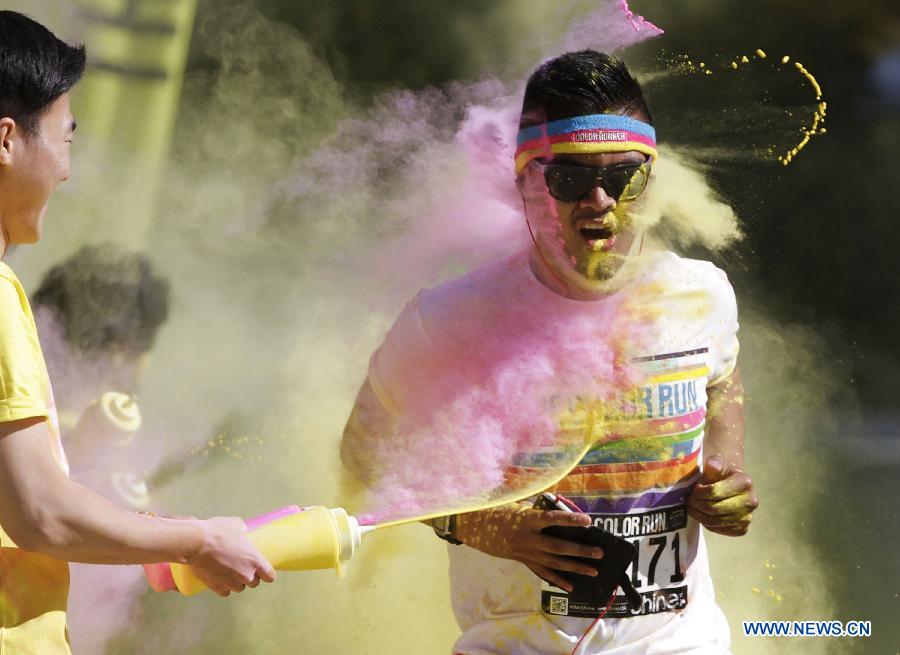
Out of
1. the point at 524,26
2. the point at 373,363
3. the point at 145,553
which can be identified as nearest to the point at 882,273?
the point at 524,26

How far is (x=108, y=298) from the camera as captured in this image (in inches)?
153

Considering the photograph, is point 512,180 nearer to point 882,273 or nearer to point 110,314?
point 110,314

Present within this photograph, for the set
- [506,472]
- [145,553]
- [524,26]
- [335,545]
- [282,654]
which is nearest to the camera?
[145,553]

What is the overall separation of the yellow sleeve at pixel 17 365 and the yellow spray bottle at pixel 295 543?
463mm

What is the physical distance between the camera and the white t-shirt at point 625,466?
2.66 meters

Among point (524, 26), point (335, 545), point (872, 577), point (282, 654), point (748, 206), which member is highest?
point (524, 26)

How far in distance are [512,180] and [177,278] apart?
1492mm

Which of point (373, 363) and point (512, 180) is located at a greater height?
point (512, 180)

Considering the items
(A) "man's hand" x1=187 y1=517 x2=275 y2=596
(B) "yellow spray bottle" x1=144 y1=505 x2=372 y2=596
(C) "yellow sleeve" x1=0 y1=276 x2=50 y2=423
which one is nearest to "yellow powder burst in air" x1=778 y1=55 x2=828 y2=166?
(B) "yellow spray bottle" x1=144 y1=505 x2=372 y2=596

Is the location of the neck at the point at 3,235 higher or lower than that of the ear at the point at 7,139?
lower

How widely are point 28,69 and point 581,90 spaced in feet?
4.05

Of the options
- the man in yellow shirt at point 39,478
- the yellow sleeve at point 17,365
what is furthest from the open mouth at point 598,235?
the yellow sleeve at point 17,365

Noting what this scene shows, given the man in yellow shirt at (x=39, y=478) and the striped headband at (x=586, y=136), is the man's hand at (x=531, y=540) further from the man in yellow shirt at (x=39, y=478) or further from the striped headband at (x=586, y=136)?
the striped headband at (x=586, y=136)

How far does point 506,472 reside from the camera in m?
2.69
